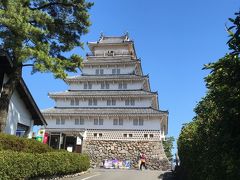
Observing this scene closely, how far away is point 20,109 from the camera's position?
2234 centimetres

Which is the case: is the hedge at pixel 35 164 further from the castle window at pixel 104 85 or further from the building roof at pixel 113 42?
the building roof at pixel 113 42

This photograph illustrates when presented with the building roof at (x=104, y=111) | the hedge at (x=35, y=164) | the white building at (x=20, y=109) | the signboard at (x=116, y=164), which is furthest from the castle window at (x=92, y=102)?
the hedge at (x=35, y=164)

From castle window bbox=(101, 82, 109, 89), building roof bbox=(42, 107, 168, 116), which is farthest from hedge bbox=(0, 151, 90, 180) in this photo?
castle window bbox=(101, 82, 109, 89)

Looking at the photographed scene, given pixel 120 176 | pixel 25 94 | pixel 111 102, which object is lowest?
pixel 120 176

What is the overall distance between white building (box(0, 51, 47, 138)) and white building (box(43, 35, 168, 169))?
2126cm

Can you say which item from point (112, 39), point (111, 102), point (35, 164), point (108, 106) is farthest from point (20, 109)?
point (112, 39)

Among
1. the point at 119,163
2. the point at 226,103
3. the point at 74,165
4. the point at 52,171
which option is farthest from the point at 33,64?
the point at 119,163

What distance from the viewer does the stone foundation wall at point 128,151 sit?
160 ft

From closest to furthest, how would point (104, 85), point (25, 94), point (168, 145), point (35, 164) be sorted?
point (35, 164) < point (25, 94) < point (104, 85) < point (168, 145)

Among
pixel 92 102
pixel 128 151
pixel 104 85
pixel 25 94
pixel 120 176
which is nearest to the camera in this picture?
pixel 25 94

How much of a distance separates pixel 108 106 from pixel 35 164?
37.3m

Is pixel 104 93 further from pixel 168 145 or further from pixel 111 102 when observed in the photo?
pixel 168 145

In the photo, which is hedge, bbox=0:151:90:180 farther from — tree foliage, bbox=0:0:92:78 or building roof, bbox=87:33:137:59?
building roof, bbox=87:33:137:59

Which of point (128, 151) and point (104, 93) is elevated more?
point (104, 93)
